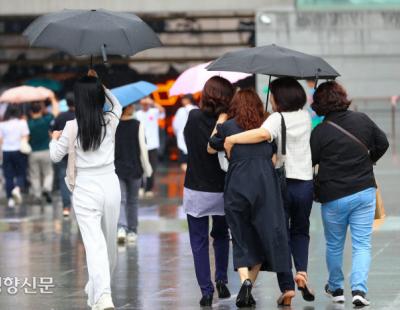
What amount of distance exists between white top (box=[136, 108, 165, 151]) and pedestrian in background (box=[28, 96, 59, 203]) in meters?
1.82

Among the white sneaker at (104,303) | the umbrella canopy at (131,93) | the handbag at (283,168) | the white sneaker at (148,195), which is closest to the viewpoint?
the white sneaker at (104,303)

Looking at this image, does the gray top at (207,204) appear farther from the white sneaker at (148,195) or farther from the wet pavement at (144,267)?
the white sneaker at (148,195)

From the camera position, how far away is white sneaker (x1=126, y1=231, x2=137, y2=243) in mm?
13876

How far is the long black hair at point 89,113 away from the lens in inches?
346

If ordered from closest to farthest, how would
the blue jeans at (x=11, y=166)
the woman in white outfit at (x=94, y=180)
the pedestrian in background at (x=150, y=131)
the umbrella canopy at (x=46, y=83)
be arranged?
1. the woman in white outfit at (x=94, y=180)
2. the blue jeans at (x=11, y=166)
3. the pedestrian in background at (x=150, y=131)
4. the umbrella canopy at (x=46, y=83)

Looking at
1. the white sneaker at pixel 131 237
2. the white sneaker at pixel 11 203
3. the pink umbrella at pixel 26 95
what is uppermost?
the pink umbrella at pixel 26 95

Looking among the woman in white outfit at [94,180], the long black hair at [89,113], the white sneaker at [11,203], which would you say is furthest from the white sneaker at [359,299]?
the white sneaker at [11,203]

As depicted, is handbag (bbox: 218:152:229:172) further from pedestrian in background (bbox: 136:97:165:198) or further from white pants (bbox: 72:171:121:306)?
pedestrian in background (bbox: 136:97:165:198)

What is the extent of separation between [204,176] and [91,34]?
1473 millimetres

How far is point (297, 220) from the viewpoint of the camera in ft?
30.9

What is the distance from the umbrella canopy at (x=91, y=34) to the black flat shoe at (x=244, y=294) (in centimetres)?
196

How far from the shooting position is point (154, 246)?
44.5 feet

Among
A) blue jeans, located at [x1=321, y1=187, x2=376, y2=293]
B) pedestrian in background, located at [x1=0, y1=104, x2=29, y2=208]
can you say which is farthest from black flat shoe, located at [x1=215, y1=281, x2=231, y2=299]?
pedestrian in background, located at [x1=0, y1=104, x2=29, y2=208]

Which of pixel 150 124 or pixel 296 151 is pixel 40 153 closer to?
pixel 150 124
